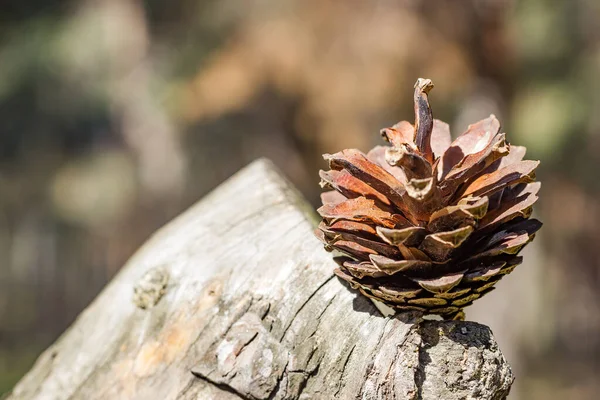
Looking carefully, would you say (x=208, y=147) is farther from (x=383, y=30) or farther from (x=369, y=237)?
(x=369, y=237)

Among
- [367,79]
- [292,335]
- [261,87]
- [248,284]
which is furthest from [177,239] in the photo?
[261,87]

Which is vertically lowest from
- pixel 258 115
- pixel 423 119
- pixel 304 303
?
pixel 304 303

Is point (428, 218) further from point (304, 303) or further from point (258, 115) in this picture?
point (258, 115)

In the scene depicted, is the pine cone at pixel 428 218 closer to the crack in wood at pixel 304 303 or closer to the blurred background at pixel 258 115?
the crack in wood at pixel 304 303

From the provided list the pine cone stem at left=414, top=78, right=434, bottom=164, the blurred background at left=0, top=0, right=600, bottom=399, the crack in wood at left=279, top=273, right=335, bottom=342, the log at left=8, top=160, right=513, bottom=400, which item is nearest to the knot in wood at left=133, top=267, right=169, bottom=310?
the log at left=8, top=160, right=513, bottom=400

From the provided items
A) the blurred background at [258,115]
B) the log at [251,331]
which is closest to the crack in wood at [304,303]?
the log at [251,331]

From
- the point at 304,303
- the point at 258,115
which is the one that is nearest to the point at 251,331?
the point at 304,303
